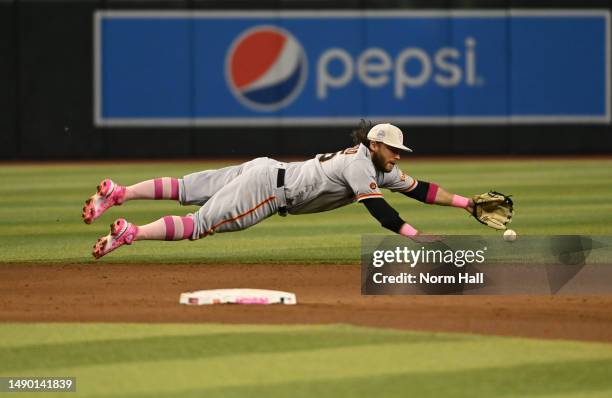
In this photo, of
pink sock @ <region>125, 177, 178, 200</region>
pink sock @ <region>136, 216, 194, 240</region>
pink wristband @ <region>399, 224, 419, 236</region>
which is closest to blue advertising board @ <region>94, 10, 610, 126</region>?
pink sock @ <region>125, 177, 178, 200</region>

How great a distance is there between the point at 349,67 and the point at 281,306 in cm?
1435

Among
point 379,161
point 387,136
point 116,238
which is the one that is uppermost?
point 387,136

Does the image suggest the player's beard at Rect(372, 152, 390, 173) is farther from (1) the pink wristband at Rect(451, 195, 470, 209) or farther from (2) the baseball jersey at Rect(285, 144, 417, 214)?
(1) the pink wristband at Rect(451, 195, 470, 209)

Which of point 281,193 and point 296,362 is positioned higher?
point 281,193

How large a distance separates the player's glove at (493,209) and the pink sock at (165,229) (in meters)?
2.05

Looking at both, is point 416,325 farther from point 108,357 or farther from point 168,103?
point 168,103

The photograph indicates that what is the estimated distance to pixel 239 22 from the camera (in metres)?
21.5

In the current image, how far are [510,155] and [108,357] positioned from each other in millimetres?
16567

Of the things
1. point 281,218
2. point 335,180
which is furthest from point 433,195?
point 281,218

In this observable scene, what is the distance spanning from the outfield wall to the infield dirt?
11652 millimetres

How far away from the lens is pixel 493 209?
8.88 meters

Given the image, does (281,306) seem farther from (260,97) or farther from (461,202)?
(260,97)

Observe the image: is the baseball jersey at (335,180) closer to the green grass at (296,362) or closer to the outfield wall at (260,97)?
the green grass at (296,362)

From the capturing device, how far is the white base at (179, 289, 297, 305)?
7.80 meters
